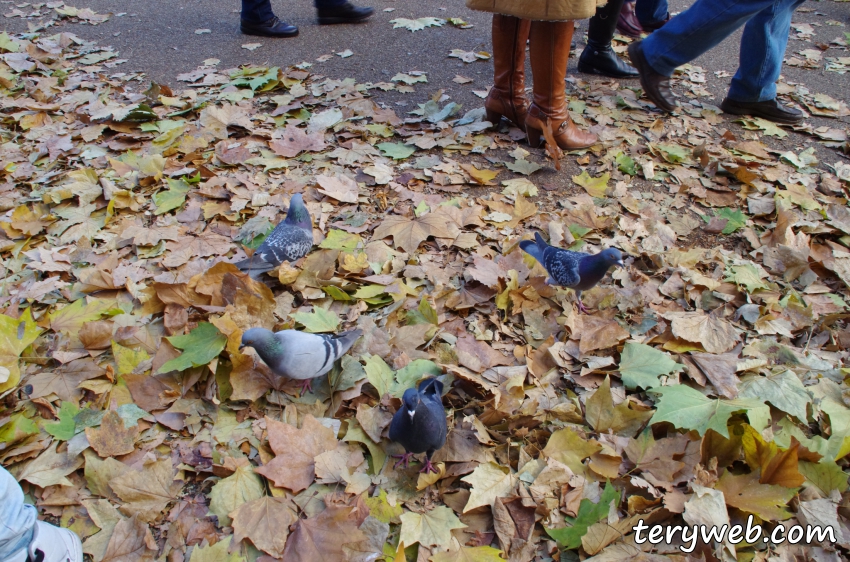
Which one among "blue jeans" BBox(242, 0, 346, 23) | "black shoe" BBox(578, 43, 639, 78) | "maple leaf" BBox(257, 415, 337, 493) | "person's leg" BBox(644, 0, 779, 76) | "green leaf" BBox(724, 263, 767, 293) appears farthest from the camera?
"blue jeans" BBox(242, 0, 346, 23)

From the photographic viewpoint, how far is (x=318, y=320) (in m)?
2.41

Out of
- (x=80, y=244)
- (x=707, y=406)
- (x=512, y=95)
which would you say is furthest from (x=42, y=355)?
(x=512, y=95)

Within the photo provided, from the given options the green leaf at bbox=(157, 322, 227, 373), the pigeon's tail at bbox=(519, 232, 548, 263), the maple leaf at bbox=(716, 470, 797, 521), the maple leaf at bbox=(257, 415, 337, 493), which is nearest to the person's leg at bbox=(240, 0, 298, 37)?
the pigeon's tail at bbox=(519, 232, 548, 263)

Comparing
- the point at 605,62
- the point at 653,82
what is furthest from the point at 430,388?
the point at 605,62

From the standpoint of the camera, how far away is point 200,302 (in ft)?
8.18

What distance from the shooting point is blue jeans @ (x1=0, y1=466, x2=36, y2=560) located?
1.40m

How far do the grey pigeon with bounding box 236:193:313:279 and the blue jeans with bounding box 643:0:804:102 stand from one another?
10.1 feet

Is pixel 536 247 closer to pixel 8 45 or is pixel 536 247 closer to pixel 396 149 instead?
pixel 396 149

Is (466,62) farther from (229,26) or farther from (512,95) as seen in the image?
(229,26)

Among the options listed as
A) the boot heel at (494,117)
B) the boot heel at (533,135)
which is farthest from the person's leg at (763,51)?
the boot heel at (494,117)

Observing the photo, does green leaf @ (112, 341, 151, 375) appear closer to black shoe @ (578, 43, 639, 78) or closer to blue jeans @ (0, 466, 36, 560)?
blue jeans @ (0, 466, 36, 560)

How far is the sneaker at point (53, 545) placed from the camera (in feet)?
4.88

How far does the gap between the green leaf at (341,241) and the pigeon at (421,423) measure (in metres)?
1.25

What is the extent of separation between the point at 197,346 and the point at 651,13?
6070 mm
